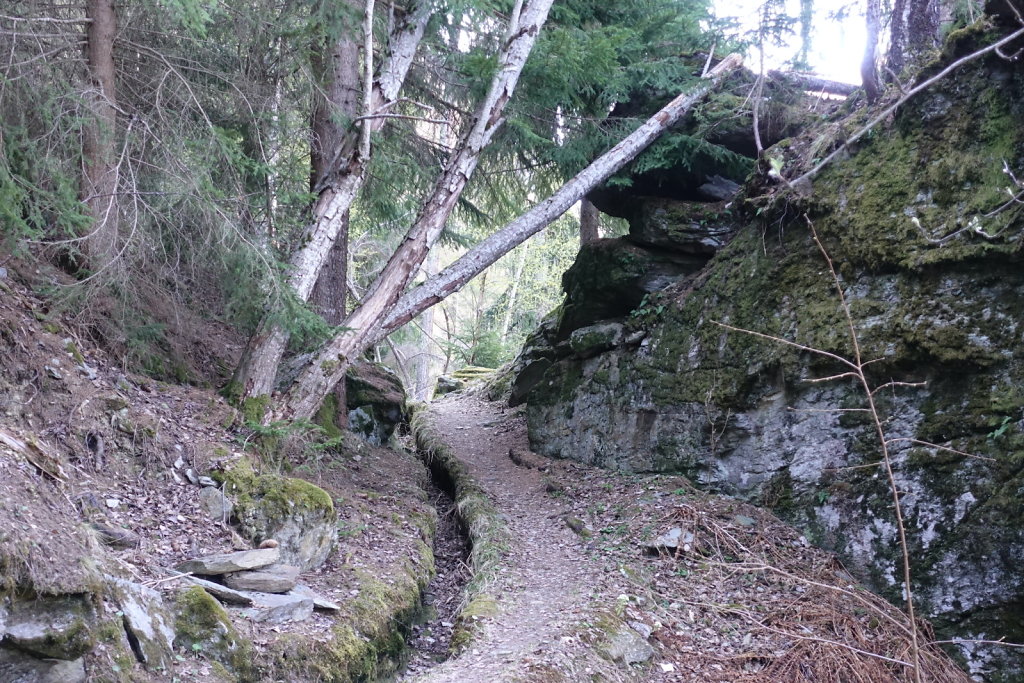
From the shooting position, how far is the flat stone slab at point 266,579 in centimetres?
540

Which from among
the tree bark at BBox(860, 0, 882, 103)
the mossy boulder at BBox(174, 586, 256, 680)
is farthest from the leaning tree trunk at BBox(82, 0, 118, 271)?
the tree bark at BBox(860, 0, 882, 103)

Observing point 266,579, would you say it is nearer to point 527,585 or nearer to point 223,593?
point 223,593

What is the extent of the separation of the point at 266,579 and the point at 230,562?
0.35 meters

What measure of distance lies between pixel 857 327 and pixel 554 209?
14.2 feet

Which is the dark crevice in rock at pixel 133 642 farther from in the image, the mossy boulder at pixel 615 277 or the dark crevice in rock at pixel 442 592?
the mossy boulder at pixel 615 277

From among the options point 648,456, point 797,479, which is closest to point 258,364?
point 648,456

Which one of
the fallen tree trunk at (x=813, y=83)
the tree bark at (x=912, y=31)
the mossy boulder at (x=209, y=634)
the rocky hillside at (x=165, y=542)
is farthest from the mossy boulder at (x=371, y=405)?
the tree bark at (x=912, y=31)

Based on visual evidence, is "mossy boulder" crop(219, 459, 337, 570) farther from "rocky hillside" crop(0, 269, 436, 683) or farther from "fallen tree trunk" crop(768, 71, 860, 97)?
"fallen tree trunk" crop(768, 71, 860, 97)

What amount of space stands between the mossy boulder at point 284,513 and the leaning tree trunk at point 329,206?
1.72 meters

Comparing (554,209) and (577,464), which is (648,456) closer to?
(577,464)

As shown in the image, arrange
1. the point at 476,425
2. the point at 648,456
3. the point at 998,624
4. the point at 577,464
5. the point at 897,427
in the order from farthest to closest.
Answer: the point at 476,425 < the point at 577,464 < the point at 648,456 < the point at 897,427 < the point at 998,624

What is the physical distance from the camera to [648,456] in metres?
9.12

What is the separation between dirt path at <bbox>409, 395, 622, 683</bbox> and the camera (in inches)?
205

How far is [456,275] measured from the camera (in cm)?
909
